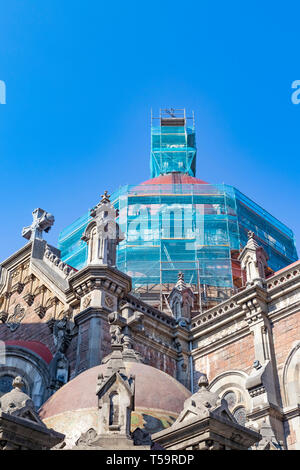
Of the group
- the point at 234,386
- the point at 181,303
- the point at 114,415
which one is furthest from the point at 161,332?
the point at 114,415

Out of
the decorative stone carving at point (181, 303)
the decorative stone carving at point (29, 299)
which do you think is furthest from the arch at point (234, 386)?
the decorative stone carving at point (29, 299)

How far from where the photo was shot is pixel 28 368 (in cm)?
1834

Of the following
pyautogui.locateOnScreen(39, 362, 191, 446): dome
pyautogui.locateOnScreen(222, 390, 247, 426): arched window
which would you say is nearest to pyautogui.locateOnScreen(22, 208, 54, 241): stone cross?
pyautogui.locateOnScreen(222, 390, 247, 426): arched window

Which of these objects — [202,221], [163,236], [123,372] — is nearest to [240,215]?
[202,221]

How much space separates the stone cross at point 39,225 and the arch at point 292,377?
10736mm

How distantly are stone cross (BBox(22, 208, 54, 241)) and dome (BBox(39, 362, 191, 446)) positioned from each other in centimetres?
1371

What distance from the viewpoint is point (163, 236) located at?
105 feet

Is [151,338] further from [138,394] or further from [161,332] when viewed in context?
[138,394]

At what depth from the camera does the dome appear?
9758mm

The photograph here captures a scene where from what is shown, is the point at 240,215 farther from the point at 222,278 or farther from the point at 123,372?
the point at 123,372

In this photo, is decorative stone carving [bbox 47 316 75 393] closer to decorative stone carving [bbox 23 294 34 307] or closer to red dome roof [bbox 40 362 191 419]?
decorative stone carving [bbox 23 294 34 307]

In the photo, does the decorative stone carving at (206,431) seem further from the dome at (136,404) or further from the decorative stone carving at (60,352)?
the decorative stone carving at (60,352)

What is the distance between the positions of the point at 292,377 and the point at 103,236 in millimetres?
7094
